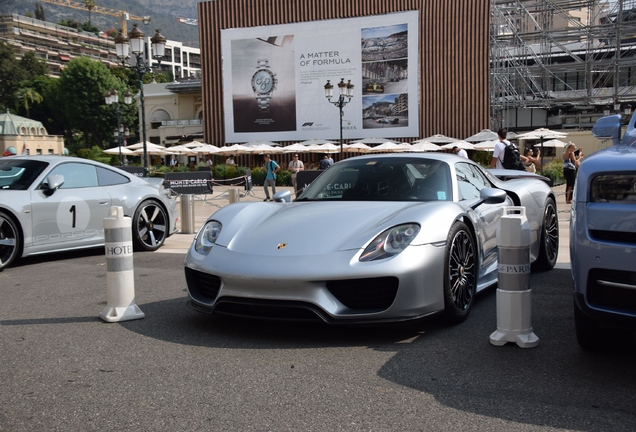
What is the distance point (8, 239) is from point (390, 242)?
5230mm

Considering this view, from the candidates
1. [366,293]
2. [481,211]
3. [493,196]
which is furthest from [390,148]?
[366,293]

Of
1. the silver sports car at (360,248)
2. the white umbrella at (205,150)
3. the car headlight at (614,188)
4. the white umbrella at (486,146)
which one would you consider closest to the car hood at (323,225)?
the silver sports car at (360,248)

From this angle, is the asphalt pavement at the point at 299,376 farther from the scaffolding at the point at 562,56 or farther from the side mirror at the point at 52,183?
the scaffolding at the point at 562,56

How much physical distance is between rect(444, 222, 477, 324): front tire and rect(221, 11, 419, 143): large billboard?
134 ft

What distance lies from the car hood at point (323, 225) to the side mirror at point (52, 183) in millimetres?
3617

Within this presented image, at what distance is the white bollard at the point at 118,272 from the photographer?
16.7 ft

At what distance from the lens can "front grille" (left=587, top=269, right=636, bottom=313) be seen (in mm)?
3336

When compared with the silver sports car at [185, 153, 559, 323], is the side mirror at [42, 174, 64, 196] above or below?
above

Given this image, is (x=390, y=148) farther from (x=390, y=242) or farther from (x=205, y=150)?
(x=390, y=242)

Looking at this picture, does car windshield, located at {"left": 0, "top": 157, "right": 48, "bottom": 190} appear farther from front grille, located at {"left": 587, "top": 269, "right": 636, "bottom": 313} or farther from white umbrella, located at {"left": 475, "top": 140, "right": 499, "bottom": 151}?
white umbrella, located at {"left": 475, "top": 140, "right": 499, "bottom": 151}

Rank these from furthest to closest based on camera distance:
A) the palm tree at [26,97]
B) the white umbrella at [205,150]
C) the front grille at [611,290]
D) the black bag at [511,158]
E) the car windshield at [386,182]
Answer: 1. the palm tree at [26,97]
2. the white umbrella at [205,150]
3. the black bag at [511,158]
4. the car windshield at [386,182]
5. the front grille at [611,290]

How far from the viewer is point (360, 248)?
14.4 feet

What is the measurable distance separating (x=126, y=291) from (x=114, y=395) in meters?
1.82

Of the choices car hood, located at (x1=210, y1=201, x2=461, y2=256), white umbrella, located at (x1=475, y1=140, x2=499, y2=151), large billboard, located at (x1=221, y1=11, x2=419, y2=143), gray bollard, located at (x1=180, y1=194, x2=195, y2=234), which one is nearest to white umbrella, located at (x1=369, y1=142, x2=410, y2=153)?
white umbrella, located at (x1=475, y1=140, x2=499, y2=151)
